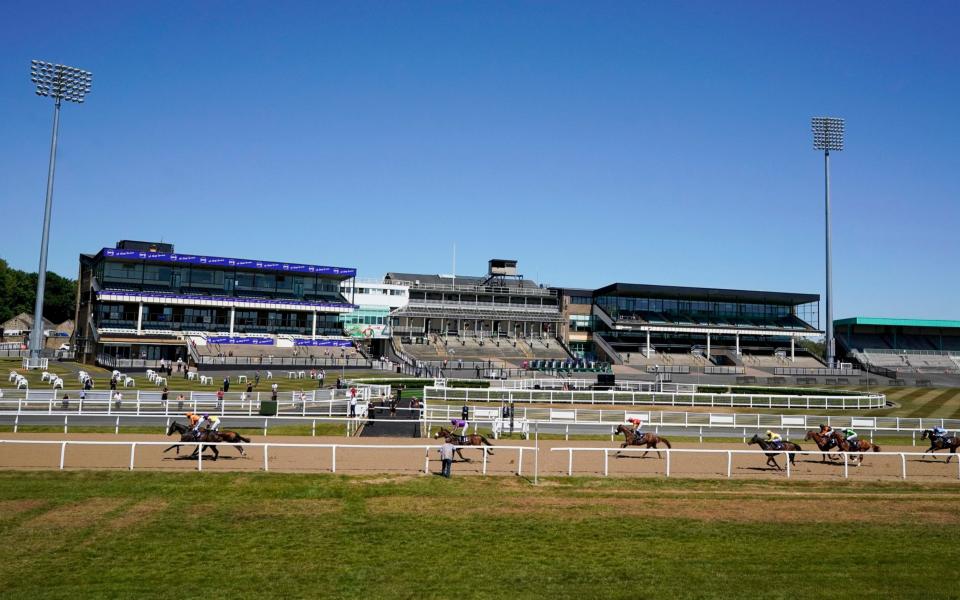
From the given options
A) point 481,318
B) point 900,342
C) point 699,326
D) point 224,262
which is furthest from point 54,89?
point 900,342

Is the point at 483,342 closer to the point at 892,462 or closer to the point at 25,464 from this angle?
the point at 892,462

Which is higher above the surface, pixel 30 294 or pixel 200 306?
pixel 30 294

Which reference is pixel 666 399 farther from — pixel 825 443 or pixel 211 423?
pixel 211 423

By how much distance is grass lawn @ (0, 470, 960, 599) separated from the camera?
→ 11102 millimetres

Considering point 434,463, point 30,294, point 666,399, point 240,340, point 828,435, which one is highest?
point 30,294

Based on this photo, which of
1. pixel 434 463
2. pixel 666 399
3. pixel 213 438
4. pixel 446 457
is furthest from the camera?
pixel 666 399

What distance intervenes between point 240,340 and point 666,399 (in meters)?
41.5

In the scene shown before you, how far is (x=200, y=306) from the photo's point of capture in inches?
2859

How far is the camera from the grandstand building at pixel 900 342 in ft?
285

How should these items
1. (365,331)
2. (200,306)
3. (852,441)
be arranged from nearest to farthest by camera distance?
1. (852,441)
2. (200,306)
3. (365,331)

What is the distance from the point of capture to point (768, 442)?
22375mm

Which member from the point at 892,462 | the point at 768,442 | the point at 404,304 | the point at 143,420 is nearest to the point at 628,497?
the point at 768,442

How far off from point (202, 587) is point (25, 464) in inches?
444

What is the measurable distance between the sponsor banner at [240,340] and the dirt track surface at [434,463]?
42718mm
